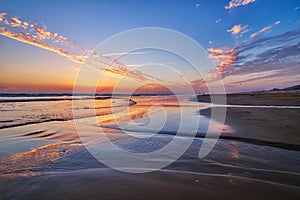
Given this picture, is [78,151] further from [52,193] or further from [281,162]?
[281,162]

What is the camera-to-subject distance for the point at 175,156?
177 inches

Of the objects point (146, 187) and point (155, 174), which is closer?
point (146, 187)

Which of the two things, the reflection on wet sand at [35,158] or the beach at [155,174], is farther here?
the reflection on wet sand at [35,158]

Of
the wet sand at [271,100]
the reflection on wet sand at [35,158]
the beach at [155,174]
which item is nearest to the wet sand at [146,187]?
the beach at [155,174]

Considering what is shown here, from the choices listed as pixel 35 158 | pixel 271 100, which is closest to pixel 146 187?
pixel 35 158

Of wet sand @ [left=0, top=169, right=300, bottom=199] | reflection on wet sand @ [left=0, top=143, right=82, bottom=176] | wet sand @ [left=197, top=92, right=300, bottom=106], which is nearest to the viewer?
wet sand @ [left=0, top=169, right=300, bottom=199]

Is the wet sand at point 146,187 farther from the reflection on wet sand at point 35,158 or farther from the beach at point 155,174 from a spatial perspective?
the reflection on wet sand at point 35,158

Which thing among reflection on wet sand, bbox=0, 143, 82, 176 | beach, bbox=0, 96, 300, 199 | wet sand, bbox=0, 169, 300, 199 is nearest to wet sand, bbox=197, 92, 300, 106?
beach, bbox=0, 96, 300, 199

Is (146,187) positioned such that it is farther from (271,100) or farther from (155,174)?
(271,100)

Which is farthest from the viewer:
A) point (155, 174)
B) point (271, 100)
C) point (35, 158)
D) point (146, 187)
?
point (271, 100)

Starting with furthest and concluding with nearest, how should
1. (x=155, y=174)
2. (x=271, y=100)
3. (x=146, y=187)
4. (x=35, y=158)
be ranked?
(x=271, y=100)
(x=35, y=158)
(x=155, y=174)
(x=146, y=187)

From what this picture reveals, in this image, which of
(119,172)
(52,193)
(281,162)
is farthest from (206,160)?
(52,193)

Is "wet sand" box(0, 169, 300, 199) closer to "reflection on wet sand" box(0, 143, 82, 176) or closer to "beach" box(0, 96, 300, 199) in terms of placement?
"beach" box(0, 96, 300, 199)

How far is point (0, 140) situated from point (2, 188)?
409cm
